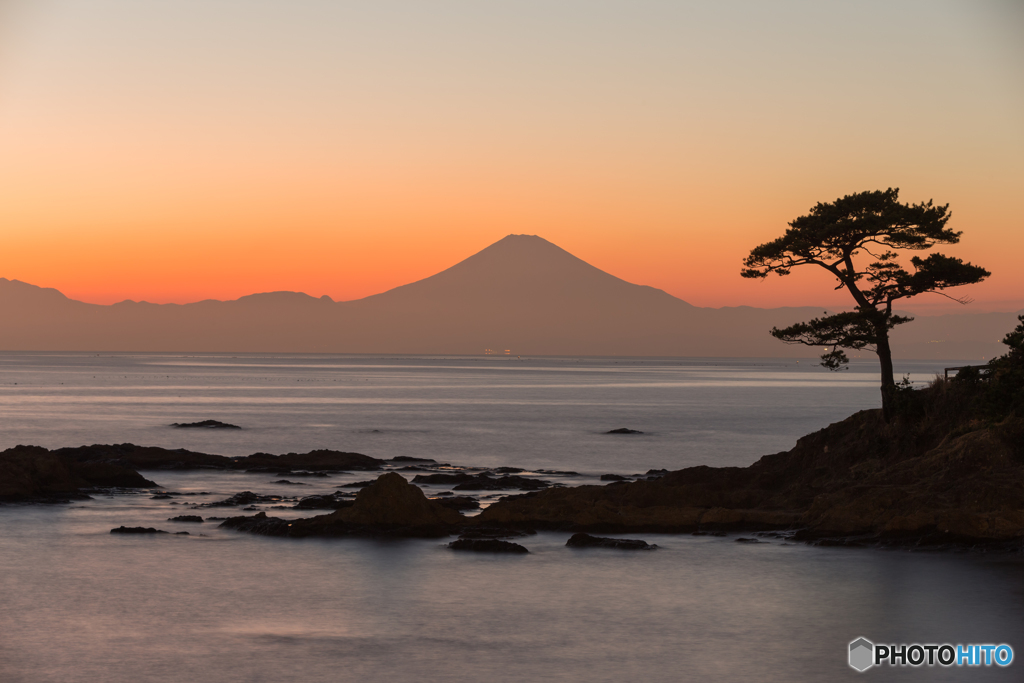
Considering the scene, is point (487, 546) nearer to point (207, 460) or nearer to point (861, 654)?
point (861, 654)

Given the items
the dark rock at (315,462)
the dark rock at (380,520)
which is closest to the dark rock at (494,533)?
the dark rock at (380,520)

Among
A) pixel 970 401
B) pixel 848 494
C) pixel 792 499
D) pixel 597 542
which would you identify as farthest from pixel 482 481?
pixel 970 401

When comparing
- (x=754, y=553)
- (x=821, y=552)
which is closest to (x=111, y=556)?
(x=754, y=553)

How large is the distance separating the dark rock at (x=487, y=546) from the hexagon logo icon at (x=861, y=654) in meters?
8.95

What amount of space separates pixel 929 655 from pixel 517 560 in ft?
31.8

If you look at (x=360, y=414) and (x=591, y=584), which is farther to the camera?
(x=360, y=414)

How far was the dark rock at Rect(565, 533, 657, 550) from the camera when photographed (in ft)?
78.8

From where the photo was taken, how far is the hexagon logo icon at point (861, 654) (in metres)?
15.4

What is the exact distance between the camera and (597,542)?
2453cm

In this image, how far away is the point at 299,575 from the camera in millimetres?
21625

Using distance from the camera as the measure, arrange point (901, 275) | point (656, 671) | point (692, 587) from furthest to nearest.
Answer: point (901, 275) → point (692, 587) → point (656, 671)

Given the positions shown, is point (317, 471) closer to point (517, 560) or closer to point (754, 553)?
point (517, 560)

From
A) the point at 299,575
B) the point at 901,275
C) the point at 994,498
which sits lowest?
the point at 299,575

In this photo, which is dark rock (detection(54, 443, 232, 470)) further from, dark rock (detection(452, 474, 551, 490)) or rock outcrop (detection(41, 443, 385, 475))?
dark rock (detection(452, 474, 551, 490))
